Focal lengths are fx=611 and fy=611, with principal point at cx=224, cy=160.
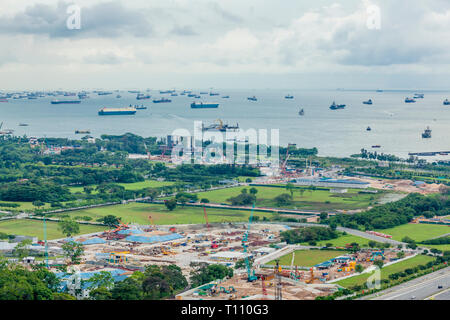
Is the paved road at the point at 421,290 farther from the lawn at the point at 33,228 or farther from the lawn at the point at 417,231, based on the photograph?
the lawn at the point at 33,228

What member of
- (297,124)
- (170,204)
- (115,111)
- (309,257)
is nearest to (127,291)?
(309,257)

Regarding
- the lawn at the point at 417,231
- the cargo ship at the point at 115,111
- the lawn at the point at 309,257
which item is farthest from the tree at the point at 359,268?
the cargo ship at the point at 115,111

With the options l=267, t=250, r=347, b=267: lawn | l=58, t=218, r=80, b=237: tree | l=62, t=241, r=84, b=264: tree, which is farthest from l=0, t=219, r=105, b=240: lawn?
l=267, t=250, r=347, b=267: lawn

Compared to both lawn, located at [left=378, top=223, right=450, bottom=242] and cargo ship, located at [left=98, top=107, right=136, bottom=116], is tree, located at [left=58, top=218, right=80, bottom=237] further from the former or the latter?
cargo ship, located at [left=98, top=107, right=136, bottom=116]

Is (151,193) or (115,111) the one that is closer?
(151,193)

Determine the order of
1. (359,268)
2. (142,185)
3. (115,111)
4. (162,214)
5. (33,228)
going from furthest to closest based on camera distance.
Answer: (115,111)
(142,185)
(162,214)
(33,228)
(359,268)

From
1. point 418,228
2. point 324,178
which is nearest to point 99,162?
point 324,178

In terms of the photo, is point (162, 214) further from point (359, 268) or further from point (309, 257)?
point (359, 268)

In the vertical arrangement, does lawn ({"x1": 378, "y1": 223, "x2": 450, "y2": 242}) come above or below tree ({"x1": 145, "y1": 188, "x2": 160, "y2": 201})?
below
